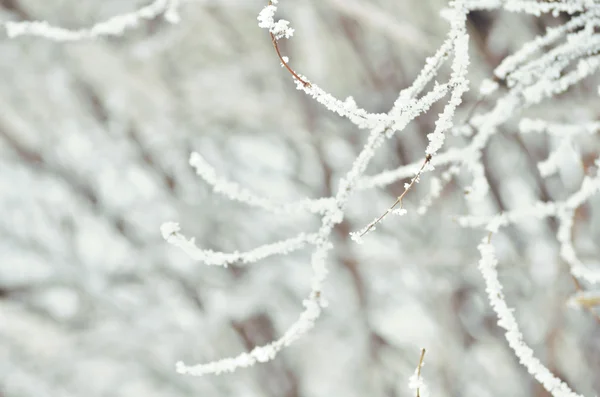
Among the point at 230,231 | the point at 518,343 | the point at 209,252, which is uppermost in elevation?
the point at 230,231

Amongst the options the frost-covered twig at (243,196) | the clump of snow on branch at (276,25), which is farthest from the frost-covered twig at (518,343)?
the clump of snow on branch at (276,25)

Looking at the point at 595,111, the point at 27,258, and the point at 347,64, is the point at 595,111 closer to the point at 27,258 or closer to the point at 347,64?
the point at 347,64

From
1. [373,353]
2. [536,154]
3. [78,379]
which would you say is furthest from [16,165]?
[536,154]

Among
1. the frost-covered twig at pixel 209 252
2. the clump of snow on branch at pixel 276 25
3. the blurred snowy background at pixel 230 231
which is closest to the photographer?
the clump of snow on branch at pixel 276 25

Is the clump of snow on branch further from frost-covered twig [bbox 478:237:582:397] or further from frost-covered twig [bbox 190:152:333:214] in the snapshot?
frost-covered twig [bbox 478:237:582:397]

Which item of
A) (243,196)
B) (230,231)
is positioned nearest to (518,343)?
(243,196)

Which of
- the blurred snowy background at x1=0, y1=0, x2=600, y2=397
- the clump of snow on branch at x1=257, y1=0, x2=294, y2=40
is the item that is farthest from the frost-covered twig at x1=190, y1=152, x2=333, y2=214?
the blurred snowy background at x1=0, y1=0, x2=600, y2=397

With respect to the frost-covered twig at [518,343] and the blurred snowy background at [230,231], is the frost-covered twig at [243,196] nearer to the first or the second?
the frost-covered twig at [518,343]

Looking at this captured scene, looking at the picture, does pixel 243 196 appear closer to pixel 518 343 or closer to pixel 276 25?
pixel 276 25
